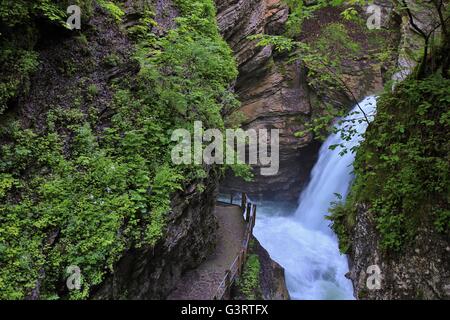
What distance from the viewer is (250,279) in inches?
433

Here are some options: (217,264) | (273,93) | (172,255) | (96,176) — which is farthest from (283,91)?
(96,176)

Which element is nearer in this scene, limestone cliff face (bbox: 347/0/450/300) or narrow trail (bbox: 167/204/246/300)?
limestone cliff face (bbox: 347/0/450/300)

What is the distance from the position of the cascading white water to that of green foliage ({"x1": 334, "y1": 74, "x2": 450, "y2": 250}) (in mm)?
4223

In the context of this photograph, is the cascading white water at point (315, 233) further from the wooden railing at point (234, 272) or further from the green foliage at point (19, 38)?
the green foliage at point (19, 38)

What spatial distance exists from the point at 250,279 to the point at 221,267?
1292 mm

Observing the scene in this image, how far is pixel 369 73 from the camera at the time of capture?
1836 centimetres

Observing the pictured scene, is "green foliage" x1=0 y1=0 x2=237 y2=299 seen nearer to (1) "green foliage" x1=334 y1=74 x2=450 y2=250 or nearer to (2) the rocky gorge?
(2) the rocky gorge

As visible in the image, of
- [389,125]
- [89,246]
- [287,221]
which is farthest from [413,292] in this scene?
[287,221]

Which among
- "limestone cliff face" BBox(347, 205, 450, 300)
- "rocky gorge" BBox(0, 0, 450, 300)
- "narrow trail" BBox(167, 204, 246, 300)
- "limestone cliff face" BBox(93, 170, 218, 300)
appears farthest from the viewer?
"narrow trail" BBox(167, 204, 246, 300)

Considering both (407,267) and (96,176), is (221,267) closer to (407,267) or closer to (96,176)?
(96,176)

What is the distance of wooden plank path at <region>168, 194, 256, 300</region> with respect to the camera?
29.8 ft

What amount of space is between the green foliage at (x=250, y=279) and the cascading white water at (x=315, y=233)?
5.95 feet

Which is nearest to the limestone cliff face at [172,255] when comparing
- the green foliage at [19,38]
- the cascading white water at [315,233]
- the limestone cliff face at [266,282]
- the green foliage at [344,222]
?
the limestone cliff face at [266,282]

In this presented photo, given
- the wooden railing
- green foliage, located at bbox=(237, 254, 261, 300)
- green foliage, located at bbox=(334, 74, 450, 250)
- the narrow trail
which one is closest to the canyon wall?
the narrow trail
